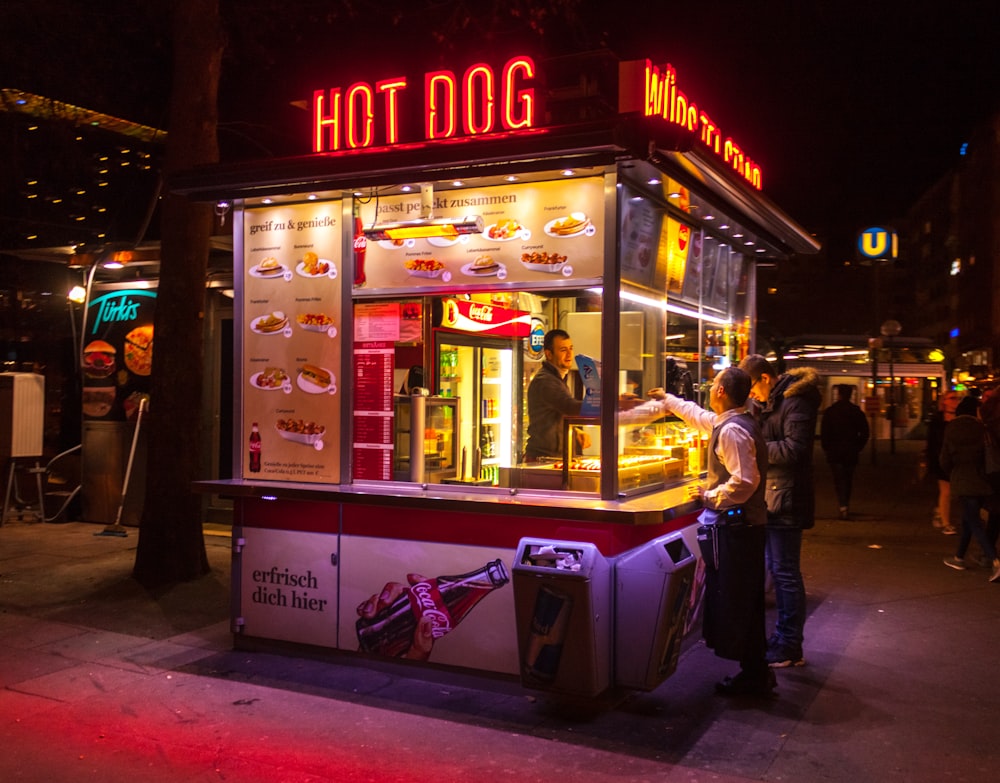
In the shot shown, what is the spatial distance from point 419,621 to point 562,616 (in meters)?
1.29

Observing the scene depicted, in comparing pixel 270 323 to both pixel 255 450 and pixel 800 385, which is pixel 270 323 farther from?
pixel 800 385

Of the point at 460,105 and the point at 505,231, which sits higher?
the point at 460,105

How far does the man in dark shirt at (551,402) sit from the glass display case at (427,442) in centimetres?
64

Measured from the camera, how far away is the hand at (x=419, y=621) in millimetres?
6230

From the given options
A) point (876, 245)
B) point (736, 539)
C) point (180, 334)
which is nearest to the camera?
point (736, 539)

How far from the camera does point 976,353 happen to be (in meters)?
54.8

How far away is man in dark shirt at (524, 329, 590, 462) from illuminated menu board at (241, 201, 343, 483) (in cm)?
153

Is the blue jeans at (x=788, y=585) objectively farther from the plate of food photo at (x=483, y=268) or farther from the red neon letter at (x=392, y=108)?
the red neon letter at (x=392, y=108)

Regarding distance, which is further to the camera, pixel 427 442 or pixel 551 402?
pixel 551 402

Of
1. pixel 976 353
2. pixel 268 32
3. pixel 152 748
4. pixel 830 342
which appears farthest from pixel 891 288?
pixel 152 748

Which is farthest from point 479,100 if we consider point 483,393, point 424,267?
point 483,393

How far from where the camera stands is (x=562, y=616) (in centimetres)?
540

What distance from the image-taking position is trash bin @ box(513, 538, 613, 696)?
5.38 metres

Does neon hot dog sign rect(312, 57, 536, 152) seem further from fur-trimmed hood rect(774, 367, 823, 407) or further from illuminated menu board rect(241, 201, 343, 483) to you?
fur-trimmed hood rect(774, 367, 823, 407)
